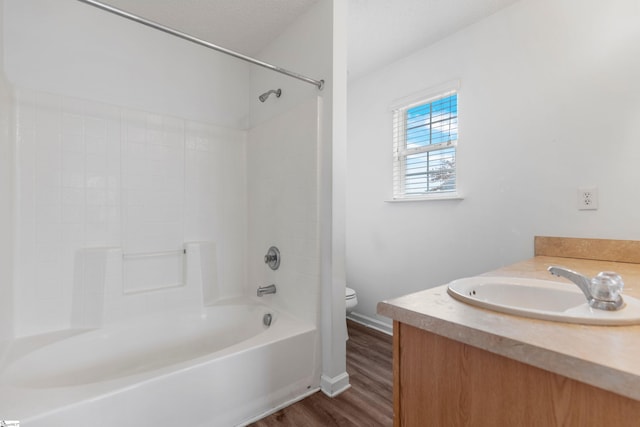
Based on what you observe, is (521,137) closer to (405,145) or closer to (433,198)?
(433,198)

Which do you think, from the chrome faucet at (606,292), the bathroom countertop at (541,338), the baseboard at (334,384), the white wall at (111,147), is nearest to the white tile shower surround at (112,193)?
the white wall at (111,147)

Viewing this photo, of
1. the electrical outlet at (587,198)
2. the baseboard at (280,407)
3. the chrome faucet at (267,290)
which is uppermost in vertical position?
the electrical outlet at (587,198)

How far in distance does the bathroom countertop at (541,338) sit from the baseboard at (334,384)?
1.21 m

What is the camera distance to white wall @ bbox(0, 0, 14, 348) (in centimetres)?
154

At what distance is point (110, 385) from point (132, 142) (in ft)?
4.95

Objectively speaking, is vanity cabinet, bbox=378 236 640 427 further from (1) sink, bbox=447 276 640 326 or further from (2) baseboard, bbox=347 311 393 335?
Result: (2) baseboard, bbox=347 311 393 335

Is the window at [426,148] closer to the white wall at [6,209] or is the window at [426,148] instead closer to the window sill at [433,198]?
the window sill at [433,198]

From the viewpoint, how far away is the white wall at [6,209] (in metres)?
1.54

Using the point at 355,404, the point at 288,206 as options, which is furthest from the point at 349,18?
the point at 355,404

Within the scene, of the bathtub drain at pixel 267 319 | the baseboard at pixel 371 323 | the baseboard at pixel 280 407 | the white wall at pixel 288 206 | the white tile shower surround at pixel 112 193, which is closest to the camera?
the baseboard at pixel 280 407

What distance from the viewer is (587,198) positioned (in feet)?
5.40

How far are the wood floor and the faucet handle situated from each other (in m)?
1.23

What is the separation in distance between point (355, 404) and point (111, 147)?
7.21 feet

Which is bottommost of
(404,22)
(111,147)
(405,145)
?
(111,147)
